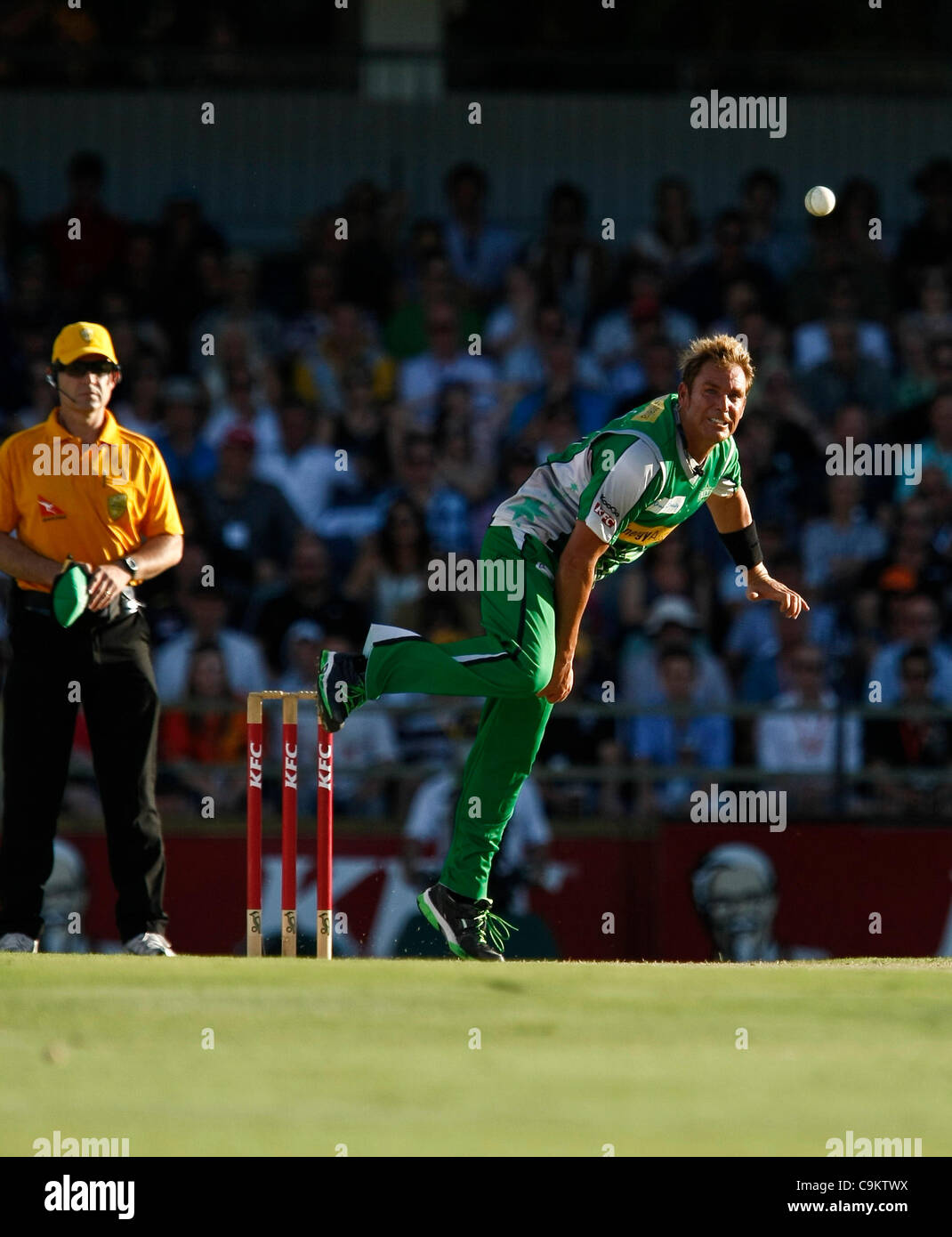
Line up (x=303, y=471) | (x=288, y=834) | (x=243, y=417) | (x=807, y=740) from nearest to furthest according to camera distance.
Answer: (x=288, y=834) → (x=807, y=740) → (x=303, y=471) → (x=243, y=417)

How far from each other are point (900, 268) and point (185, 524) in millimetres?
5908

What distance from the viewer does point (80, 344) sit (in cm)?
771

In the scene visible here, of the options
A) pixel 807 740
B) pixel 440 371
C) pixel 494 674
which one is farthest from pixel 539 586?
pixel 440 371

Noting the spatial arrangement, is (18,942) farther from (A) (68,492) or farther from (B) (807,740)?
(B) (807,740)

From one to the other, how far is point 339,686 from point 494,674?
66 centimetres

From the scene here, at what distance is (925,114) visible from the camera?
17281mm

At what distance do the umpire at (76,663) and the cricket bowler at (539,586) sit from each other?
31.5 inches

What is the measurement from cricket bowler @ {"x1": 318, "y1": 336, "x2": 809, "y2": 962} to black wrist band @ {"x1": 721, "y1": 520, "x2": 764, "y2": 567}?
7.2 inches

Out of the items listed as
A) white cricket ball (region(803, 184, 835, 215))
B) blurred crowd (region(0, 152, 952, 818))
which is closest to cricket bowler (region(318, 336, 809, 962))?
white cricket ball (region(803, 184, 835, 215))

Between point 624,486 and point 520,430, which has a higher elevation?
point 520,430

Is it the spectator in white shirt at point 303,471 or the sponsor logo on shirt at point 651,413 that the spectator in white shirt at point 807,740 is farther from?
the sponsor logo on shirt at point 651,413

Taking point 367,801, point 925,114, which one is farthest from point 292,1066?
point 925,114

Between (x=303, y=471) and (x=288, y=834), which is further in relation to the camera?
(x=303, y=471)

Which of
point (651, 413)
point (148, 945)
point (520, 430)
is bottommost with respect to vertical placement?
point (148, 945)
